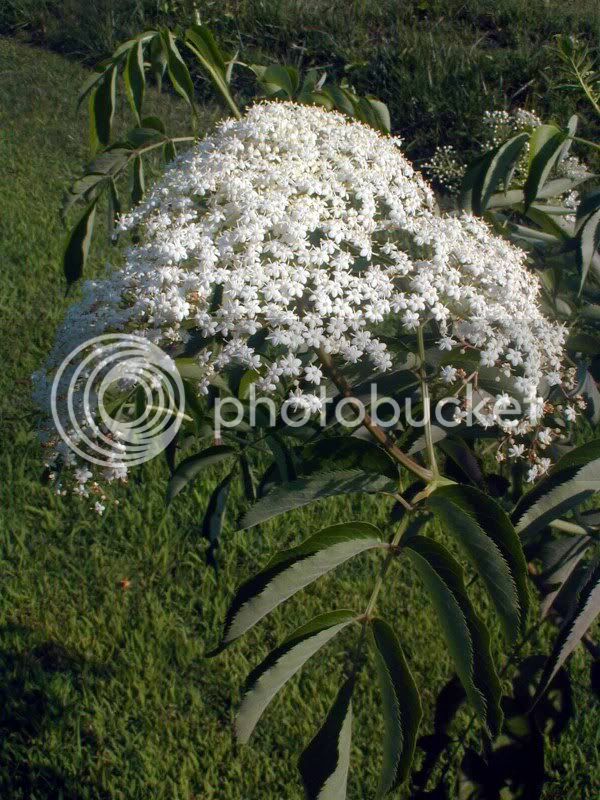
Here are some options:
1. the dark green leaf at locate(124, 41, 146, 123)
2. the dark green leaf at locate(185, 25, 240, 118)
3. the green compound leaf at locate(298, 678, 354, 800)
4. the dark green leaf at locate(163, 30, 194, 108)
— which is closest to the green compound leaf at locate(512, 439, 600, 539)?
the green compound leaf at locate(298, 678, 354, 800)

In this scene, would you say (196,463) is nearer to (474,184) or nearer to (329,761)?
(329,761)

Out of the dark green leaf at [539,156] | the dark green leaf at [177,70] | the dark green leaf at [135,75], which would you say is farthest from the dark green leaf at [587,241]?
the dark green leaf at [135,75]

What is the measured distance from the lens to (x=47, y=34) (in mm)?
7188

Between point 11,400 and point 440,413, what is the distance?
8.95 ft

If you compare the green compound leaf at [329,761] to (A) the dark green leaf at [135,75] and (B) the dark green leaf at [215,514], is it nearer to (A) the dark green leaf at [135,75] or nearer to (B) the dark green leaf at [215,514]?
(B) the dark green leaf at [215,514]

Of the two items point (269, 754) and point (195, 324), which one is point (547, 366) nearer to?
point (195, 324)

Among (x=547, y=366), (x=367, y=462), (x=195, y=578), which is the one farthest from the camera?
(x=195, y=578)

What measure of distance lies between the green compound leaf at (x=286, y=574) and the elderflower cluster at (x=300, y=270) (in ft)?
0.61

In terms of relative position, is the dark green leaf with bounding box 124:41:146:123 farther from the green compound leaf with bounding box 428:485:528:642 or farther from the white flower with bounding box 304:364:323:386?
the green compound leaf with bounding box 428:485:528:642

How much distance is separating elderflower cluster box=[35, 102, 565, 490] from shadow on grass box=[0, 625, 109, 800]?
152cm

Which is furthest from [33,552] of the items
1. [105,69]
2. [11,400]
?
[105,69]

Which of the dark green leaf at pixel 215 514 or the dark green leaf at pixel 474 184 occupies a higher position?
the dark green leaf at pixel 474 184

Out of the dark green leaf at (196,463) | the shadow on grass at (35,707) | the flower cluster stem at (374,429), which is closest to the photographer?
the flower cluster stem at (374,429)

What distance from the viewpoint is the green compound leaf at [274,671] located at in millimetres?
897
